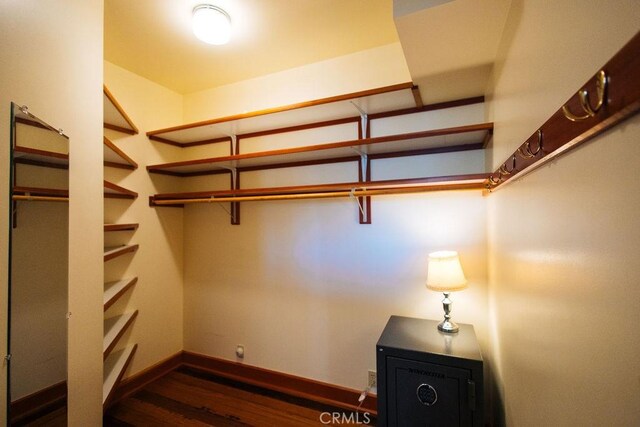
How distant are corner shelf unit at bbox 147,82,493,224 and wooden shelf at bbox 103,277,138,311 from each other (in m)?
0.70

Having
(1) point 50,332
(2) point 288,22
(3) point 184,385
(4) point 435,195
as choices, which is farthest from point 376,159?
(3) point 184,385

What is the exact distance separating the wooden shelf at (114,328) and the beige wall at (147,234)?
63mm

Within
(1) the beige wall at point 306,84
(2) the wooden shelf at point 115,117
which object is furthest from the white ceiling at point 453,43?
(2) the wooden shelf at point 115,117

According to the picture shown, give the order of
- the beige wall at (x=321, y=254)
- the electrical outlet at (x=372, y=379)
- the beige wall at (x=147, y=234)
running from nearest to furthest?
the beige wall at (x=321, y=254) < the electrical outlet at (x=372, y=379) < the beige wall at (x=147, y=234)

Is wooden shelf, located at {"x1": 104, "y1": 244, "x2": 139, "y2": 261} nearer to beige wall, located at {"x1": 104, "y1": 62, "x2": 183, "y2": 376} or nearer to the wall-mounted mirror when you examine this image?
beige wall, located at {"x1": 104, "y1": 62, "x2": 183, "y2": 376}

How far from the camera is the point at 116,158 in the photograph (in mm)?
2121

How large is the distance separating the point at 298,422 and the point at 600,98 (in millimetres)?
2303

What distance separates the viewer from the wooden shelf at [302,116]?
5.74 ft

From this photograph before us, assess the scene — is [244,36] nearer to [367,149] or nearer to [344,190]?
[367,149]

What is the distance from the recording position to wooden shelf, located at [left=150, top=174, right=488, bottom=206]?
1576 millimetres

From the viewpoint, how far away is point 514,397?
1.14 meters

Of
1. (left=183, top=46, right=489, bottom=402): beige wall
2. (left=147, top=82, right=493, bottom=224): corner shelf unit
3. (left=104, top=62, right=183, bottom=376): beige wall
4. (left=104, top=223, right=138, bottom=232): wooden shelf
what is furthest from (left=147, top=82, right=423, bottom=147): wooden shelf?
(left=104, top=223, right=138, bottom=232): wooden shelf

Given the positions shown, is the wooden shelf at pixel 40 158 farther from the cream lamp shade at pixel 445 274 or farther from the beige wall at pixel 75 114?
the cream lamp shade at pixel 445 274

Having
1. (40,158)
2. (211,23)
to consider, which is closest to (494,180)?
(211,23)
